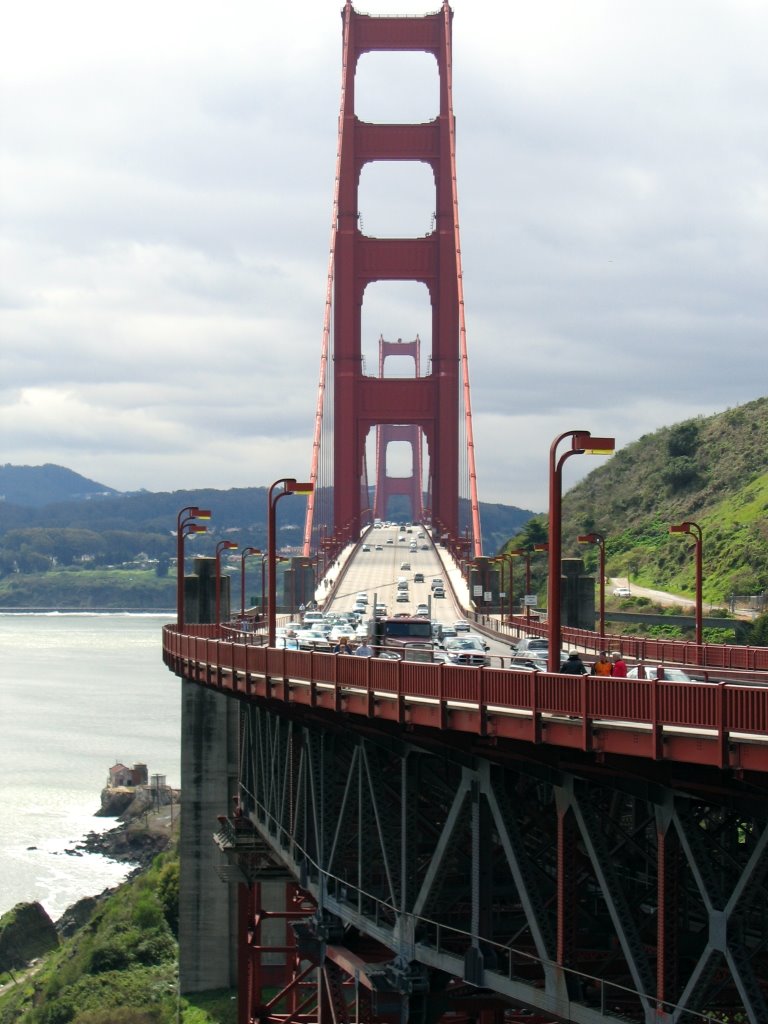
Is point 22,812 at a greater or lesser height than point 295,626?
lesser

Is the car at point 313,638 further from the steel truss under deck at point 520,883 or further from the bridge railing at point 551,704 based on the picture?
the bridge railing at point 551,704

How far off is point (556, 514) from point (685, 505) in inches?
3984

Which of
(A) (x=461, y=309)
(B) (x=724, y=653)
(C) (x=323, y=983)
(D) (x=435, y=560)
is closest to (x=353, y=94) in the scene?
(A) (x=461, y=309)

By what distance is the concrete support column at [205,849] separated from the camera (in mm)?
48656

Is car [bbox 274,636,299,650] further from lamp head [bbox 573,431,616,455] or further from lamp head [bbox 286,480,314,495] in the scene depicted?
lamp head [bbox 573,431,616,455]

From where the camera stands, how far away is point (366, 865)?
25172 mm

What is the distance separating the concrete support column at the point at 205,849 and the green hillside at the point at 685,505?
45479mm

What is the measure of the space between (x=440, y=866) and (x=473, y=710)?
2151mm

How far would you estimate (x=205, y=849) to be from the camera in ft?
160

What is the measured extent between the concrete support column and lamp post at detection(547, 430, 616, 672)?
2697cm

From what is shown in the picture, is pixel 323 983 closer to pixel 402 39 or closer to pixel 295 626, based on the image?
pixel 295 626

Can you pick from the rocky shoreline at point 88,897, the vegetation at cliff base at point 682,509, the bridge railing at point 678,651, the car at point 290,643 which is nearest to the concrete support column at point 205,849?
the car at point 290,643

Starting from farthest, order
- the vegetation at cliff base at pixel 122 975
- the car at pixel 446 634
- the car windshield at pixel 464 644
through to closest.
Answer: the vegetation at cliff base at pixel 122 975, the car at pixel 446 634, the car windshield at pixel 464 644

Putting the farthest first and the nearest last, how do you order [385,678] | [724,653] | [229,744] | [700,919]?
[229,744] → [724,653] → [385,678] → [700,919]
